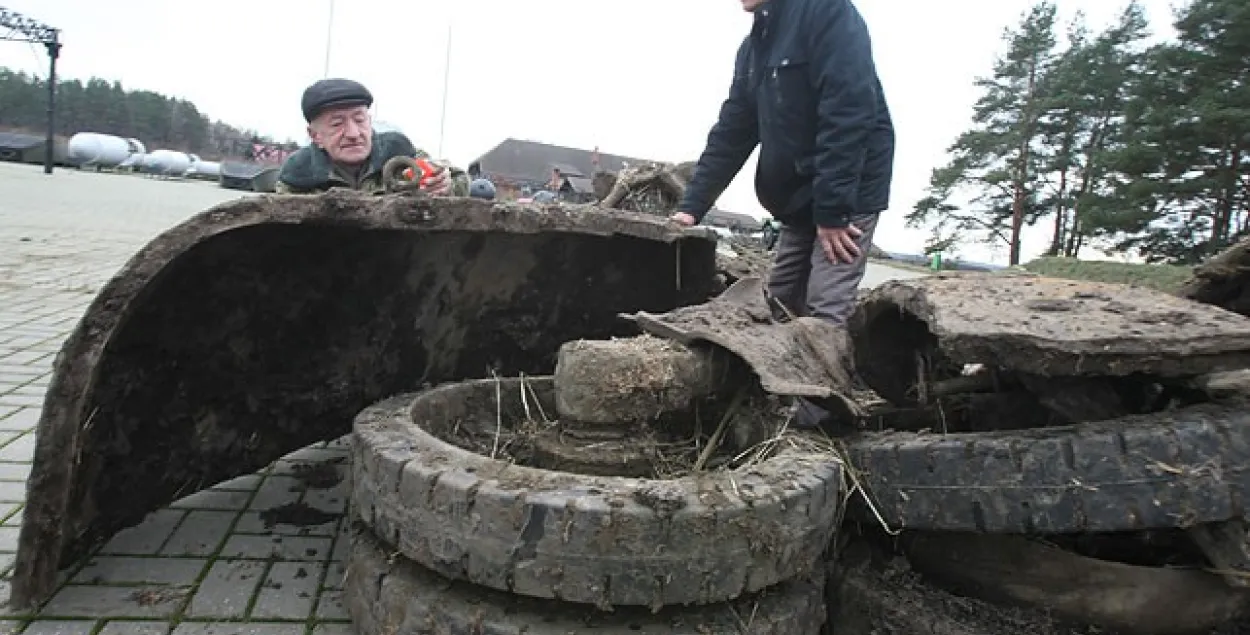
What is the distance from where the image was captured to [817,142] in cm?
351

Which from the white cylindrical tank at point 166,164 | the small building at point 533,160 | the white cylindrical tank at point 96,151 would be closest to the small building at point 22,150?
the white cylindrical tank at point 96,151

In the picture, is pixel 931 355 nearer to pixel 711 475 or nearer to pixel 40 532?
pixel 711 475

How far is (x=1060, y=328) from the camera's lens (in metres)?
2.01

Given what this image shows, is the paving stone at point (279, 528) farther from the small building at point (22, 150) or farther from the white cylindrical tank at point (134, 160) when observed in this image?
the white cylindrical tank at point (134, 160)

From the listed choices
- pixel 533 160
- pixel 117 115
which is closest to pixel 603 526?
pixel 533 160

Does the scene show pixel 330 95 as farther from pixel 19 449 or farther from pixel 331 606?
pixel 331 606

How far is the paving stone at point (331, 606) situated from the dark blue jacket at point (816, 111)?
226 cm

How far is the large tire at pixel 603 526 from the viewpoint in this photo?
1.87 meters

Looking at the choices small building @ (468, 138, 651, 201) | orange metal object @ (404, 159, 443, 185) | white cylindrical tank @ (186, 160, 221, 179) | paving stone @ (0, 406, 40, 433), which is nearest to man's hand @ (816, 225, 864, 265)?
orange metal object @ (404, 159, 443, 185)

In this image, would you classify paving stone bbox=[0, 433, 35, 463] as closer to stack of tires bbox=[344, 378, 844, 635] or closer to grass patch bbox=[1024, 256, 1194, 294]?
stack of tires bbox=[344, 378, 844, 635]

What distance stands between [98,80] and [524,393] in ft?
345

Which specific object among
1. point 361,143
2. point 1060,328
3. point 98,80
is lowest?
point 1060,328

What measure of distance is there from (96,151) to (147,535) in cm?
5880

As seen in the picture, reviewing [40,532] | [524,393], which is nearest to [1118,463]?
[524,393]
